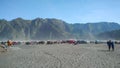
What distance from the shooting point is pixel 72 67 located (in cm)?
1605

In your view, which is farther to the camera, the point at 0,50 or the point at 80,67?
the point at 0,50

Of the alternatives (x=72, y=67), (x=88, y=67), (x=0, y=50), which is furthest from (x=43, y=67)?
(x=0, y=50)

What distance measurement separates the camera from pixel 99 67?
1581 cm

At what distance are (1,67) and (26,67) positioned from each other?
175cm

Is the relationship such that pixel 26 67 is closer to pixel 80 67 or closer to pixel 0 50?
pixel 80 67

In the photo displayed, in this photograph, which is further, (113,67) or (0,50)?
(0,50)

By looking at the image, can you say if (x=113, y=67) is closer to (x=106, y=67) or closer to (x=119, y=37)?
(x=106, y=67)

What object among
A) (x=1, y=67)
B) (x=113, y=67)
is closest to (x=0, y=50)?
(x=1, y=67)

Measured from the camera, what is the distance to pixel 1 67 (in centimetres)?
1645

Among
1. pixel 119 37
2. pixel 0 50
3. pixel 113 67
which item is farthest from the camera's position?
pixel 119 37

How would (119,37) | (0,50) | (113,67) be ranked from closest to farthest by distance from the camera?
(113,67) < (0,50) < (119,37)

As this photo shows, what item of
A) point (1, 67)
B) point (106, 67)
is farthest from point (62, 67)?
point (1, 67)

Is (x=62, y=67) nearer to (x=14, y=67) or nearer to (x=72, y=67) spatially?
(x=72, y=67)

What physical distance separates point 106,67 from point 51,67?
143 inches
